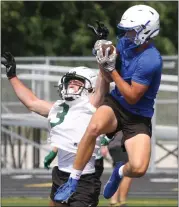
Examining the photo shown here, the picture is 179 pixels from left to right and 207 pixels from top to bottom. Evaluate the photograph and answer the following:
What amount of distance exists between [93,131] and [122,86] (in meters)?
0.46

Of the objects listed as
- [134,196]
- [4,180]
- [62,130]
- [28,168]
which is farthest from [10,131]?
[62,130]

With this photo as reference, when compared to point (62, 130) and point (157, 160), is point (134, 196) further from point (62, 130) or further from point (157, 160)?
point (62, 130)

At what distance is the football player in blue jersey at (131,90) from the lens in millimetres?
8258

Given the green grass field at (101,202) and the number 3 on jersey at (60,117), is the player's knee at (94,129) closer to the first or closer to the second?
the number 3 on jersey at (60,117)

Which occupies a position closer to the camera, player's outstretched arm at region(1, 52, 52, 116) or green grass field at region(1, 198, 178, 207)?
player's outstretched arm at region(1, 52, 52, 116)

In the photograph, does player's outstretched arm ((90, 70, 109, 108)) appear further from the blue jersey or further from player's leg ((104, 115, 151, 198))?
player's leg ((104, 115, 151, 198))

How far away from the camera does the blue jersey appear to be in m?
8.30

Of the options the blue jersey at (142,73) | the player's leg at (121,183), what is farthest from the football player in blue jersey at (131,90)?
the player's leg at (121,183)

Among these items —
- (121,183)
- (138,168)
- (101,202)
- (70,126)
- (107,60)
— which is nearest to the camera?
(107,60)

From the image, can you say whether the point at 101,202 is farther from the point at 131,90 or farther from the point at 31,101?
the point at 131,90

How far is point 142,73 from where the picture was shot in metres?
8.28

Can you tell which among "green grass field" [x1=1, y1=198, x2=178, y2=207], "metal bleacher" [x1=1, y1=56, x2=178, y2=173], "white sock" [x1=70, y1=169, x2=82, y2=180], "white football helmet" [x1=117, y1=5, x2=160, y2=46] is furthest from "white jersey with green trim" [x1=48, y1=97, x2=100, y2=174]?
"metal bleacher" [x1=1, y1=56, x2=178, y2=173]

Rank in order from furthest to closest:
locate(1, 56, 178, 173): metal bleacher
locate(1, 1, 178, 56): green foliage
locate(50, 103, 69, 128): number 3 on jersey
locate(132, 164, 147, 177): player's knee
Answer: locate(1, 1, 178, 56): green foliage → locate(1, 56, 178, 173): metal bleacher → locate(50, 103, 69, 128): number 3 on jersey → locate(132, 164, 147, 177): player's knee

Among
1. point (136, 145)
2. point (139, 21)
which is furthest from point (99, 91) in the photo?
point (139, 21)
